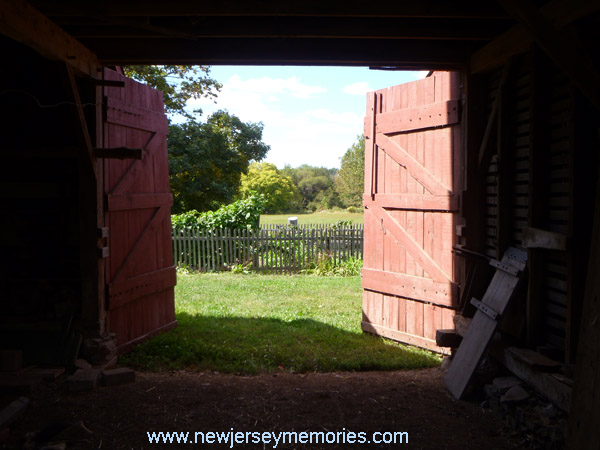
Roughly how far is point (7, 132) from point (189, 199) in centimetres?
1601

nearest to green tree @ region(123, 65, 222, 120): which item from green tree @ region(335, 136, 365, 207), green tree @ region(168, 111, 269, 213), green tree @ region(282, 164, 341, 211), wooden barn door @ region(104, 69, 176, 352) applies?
green tree @ region(168, 111, 269, 213)

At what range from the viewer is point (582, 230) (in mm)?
3820

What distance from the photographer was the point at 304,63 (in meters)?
5.71

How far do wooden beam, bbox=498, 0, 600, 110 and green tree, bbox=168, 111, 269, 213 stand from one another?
58.1ft

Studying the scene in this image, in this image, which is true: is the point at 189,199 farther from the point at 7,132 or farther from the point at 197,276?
the point at 7,132

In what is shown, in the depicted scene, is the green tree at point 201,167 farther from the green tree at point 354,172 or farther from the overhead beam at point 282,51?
the green tree at point 354,172

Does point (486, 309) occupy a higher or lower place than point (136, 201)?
lower

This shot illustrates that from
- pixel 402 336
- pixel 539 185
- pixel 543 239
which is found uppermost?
pixel 539 185

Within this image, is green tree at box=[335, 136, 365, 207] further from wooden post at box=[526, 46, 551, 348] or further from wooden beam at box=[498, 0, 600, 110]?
wooden beam at box=[498, 0, 600, 110]

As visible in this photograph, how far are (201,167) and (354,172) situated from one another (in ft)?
94.2

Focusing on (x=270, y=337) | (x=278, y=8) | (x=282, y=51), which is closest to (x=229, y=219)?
(x=270, y=337)

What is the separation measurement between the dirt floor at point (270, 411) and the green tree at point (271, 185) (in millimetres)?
44479

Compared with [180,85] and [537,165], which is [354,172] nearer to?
[180,85]

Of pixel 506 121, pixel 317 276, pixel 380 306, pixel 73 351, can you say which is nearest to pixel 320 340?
pixel 380 306
